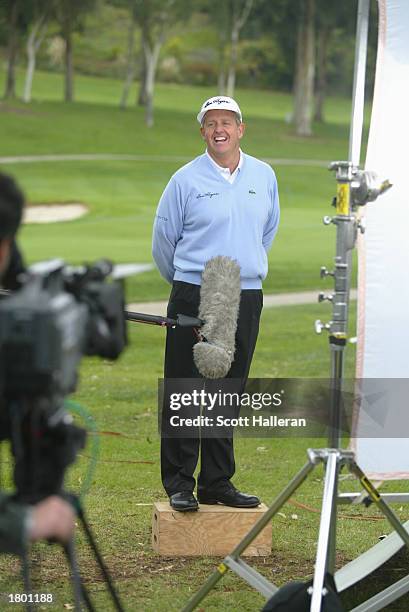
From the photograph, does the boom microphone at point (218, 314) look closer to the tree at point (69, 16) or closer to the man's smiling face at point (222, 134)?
the man's smiling face at point (222, 134)

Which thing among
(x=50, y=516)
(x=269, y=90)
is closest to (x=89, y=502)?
(x=50, y=516)

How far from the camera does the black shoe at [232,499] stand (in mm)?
6324

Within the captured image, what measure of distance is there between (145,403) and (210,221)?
4325 millimetres

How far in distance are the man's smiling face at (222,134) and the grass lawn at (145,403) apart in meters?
1.91

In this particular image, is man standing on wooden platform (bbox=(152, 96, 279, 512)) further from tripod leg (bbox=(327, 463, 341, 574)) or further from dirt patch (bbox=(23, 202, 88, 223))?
dirt patch (bbox=(23, 202, 88, 223))

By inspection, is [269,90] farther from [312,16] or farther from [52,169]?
[52,169]

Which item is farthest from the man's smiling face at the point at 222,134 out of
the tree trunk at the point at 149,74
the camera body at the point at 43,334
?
the tree trunk at the point at 149,74

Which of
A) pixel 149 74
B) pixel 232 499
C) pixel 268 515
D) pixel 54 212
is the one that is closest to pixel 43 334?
pixel 268 515

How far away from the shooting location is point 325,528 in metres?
4.31

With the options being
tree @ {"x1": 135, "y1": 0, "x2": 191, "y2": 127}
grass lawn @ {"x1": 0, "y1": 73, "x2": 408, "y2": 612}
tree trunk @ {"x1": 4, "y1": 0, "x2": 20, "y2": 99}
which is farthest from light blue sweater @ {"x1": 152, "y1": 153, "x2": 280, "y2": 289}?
tree trunk @ {"x1": 4, "y1": 0, "x2": 20, "y2": 99}

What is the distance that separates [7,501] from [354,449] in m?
2.43

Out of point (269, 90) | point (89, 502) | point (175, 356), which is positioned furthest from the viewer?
point (269, 90)

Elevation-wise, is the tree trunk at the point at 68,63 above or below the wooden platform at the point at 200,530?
above

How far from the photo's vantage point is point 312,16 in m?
60.8
